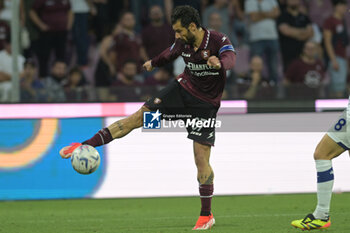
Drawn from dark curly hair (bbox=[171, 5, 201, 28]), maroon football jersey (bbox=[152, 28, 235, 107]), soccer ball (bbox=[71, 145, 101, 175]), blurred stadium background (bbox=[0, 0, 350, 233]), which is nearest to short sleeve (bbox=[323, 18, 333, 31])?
blurred stadium background (bbox=[0, 0, 350, 233])

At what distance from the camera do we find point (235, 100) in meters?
11.5

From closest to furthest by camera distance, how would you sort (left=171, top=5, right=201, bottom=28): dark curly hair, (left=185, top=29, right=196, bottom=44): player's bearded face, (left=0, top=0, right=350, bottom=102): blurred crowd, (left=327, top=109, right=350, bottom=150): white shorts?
(left=327, top=109, right=350, bottom=150): white shorts → (left=171, top=5, right=201, bottom=28): dark curly hair → (left=185, top=29, right=196, bottom=44): player's bearded face → (left=0, top=0, right=350, bottom=102): blurred crowd

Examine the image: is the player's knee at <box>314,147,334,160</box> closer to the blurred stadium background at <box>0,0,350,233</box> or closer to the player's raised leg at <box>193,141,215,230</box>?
the player's raised leg at <box>193,141,215,230</box>

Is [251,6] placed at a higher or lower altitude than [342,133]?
higher

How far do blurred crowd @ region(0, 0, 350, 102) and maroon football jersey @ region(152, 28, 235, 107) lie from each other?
4.60 meters

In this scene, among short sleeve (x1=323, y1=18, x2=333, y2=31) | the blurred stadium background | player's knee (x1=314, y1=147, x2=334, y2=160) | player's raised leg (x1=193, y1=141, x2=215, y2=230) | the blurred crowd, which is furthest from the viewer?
short sleeve (x1=323, y1=18, x2=333, y2=31)

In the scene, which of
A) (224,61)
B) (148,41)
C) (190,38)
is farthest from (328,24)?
(224,61)

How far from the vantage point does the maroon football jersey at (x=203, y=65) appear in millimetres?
7762

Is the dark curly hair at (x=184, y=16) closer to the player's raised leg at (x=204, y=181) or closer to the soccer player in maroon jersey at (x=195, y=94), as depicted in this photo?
the soccer player in maroon jersey at (x=195, y=94)

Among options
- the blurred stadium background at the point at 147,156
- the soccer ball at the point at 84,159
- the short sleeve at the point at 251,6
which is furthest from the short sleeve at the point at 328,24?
the soccer ball at the point at 84,159

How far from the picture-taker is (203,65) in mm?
7836

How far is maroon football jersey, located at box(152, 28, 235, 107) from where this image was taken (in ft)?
25.5

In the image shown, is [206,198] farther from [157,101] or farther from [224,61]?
[224,61]

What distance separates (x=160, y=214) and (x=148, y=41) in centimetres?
507
